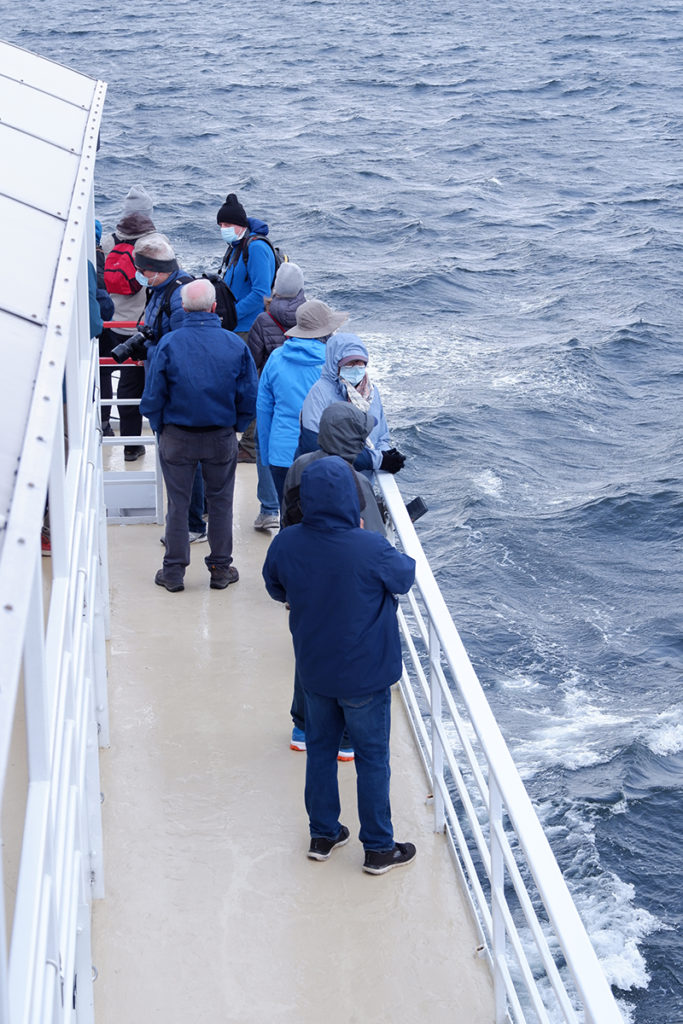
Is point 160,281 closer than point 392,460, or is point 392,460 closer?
point 392,460

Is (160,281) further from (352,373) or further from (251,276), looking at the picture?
(352,373)

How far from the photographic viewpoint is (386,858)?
4.61 meters

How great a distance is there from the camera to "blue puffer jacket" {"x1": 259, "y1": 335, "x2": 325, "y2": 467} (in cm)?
637

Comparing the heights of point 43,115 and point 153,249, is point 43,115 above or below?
above

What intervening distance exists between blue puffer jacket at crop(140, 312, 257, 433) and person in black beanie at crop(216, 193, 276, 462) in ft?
5.85

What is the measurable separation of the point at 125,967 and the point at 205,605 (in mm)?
2729

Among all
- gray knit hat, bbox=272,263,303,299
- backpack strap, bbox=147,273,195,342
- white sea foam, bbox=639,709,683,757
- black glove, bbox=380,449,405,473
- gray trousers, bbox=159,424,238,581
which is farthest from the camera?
A: white sea foam, bbox=639,709,683,757

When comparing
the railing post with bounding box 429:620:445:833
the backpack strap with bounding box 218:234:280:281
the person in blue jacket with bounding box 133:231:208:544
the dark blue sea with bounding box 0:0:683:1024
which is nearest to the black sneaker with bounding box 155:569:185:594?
the person in blue jacket with bounding box 133:231:208:544

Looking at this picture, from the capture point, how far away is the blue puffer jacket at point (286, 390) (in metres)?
6.37

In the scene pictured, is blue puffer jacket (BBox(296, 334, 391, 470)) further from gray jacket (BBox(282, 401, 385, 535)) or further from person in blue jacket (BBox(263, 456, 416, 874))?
person in blue jacket (BBox(263, 456, 416, 874))

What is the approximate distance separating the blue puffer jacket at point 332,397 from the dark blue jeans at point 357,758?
138 centimetres

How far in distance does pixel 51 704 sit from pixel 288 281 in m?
4.44

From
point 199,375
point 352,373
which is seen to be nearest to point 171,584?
point 199,375

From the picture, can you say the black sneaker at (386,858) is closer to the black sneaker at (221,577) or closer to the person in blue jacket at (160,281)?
the black sneaker at (221,577)
